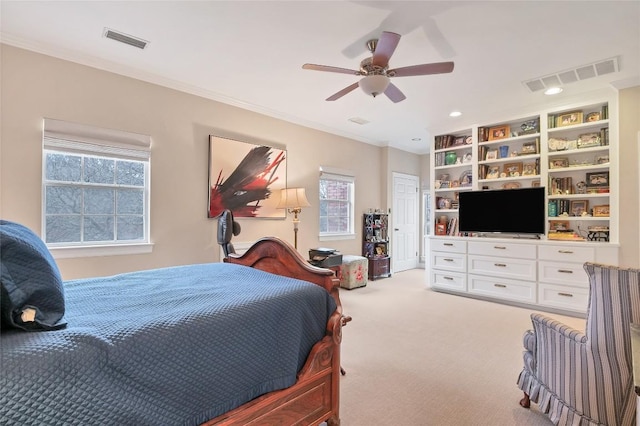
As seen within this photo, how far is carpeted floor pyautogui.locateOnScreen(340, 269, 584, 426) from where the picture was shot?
1.86 meters

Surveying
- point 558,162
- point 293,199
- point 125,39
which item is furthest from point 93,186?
point 558,162

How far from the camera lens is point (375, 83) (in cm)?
263

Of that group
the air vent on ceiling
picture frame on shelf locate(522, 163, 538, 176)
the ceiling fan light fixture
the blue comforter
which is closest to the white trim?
the air vent on ceiling

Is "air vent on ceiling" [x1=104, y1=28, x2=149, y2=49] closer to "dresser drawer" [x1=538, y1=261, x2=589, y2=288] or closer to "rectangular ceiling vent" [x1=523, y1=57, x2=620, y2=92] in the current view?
"rectangular ceiling vent" [x1=523, y1=57, x2=620, y2=92]

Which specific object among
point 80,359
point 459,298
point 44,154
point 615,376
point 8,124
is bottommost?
point 459,298

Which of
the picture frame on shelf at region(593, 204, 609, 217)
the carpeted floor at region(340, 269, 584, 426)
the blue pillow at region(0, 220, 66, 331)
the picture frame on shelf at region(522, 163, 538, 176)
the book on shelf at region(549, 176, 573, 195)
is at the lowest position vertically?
the carpeted floor at region(340, 269, 584, 426)

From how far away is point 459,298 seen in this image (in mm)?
4559

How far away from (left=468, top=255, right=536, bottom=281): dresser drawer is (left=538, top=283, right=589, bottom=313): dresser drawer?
7.8 inches

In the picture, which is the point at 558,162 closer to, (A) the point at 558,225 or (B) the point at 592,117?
(B) the point at 592,117

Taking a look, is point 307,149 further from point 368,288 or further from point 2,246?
point 2,246

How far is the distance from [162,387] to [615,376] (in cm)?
204

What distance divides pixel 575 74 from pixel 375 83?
241 cm

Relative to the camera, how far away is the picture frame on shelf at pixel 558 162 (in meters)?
4.09

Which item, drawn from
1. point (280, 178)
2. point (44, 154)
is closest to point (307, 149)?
point (280, 178)
